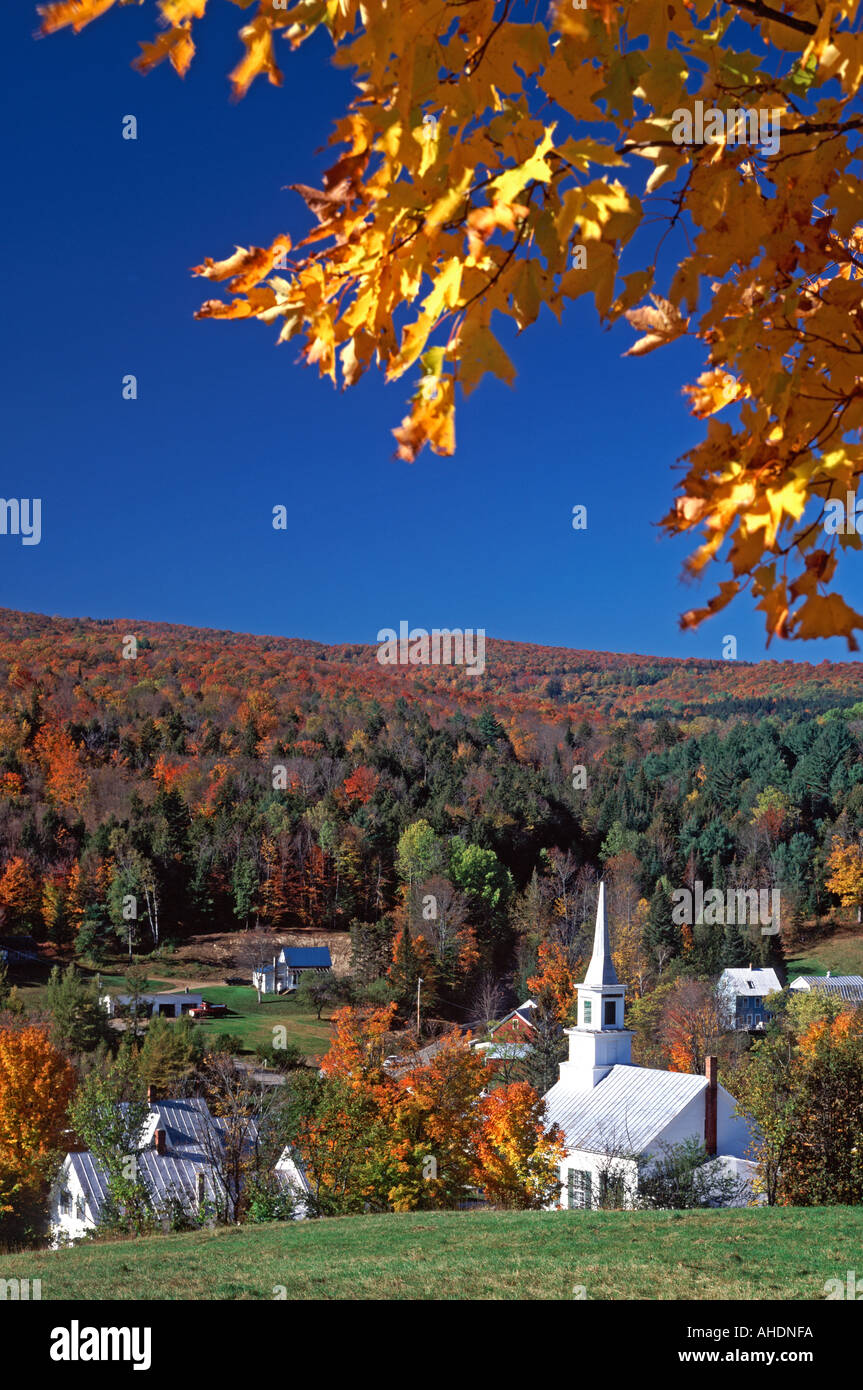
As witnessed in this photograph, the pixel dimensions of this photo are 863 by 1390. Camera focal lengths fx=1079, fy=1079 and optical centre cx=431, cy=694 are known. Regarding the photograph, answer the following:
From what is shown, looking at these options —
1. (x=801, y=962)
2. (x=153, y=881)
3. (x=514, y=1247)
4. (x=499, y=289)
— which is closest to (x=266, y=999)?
(x=153, y=881)

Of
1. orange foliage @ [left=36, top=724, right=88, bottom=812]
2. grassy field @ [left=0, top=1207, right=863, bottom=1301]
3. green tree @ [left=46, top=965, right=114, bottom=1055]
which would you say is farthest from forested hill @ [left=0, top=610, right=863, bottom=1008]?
grassy field @ [left=0, top=1207, right=863, bottom=1301]

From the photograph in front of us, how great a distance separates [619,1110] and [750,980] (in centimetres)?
3535

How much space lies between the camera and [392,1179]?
2619 centimetres

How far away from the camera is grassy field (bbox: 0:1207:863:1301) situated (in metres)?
9.91

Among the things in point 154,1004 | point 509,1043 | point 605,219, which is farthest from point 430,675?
point 605,219

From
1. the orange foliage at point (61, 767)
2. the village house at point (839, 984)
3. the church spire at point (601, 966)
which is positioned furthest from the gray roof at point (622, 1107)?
the orange foliage at point (61, 767)

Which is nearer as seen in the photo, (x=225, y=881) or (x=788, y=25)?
(x=788, y=25)

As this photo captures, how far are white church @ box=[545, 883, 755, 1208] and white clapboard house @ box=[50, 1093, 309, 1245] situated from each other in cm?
797

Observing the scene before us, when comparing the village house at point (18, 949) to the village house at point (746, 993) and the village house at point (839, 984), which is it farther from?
the village house at point (839, 984)

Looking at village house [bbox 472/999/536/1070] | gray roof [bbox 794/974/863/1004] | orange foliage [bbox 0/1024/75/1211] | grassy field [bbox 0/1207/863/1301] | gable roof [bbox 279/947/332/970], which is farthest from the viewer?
gable roof [bbox 279/947/332/970]

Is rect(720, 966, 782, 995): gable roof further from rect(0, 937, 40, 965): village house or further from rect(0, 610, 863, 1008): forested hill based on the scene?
rect(0, 937, 40, 965): village house
